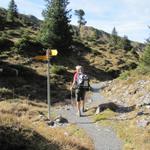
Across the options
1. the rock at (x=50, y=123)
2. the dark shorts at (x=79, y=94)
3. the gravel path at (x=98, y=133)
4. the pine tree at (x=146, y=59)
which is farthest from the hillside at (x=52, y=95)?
the pine tree at (x=146, y=59)

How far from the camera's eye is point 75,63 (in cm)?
4912

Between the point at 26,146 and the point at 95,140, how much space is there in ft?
12.1

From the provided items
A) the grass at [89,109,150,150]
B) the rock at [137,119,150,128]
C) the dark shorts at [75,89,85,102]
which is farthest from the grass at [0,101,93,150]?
the dark shorts at [75,89,85,102]

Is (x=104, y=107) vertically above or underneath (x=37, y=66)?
underneath

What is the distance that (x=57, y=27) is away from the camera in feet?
157

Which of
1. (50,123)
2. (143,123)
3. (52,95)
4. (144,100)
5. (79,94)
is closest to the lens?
(143,123)

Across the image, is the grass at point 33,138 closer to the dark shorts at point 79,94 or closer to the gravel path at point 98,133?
the gravel path at point 98,133

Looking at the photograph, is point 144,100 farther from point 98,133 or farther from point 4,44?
point 4,44

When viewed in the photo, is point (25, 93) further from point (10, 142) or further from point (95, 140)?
point (10, 142)

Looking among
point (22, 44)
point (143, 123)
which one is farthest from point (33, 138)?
point (22, 44)

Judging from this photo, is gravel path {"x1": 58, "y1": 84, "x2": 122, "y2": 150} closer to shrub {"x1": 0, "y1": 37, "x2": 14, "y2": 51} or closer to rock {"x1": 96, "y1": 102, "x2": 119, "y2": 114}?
rock {"x1": 96, "y1": 102, "x2": 119, "y2": 114}

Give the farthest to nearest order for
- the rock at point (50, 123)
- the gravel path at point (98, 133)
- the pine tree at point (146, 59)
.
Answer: the pine tree at point (146, 59) → the rock at point (50, 123) → the gravel path at point (98, 133)

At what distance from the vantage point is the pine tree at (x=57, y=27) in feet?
154

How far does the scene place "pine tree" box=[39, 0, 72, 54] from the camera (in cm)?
4703
